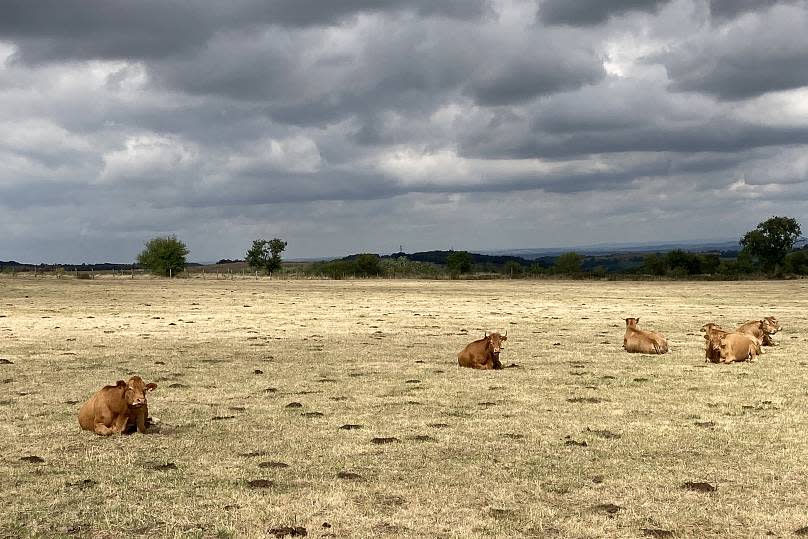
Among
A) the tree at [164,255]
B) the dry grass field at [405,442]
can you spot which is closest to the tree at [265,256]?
the tree at [164,255]

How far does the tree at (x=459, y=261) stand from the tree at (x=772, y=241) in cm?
4680

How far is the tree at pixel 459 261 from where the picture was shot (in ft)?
464

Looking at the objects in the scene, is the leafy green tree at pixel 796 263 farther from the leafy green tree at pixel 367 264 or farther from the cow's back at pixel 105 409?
the cow's back at pixel 105 409

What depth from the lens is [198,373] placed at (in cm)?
2162

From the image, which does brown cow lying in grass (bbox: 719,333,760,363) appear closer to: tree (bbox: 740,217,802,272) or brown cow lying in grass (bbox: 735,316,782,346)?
brown cow lying in grass (bbox: 735,316,782,346)

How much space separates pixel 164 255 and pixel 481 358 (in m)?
129

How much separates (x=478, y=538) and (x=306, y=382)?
11.7 m

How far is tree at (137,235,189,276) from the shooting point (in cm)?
14112

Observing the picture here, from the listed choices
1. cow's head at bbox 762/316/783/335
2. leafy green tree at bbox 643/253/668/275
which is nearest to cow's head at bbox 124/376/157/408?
cow's head at bbox 762/316/783/335

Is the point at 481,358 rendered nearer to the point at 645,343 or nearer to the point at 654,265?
the point at 645,343

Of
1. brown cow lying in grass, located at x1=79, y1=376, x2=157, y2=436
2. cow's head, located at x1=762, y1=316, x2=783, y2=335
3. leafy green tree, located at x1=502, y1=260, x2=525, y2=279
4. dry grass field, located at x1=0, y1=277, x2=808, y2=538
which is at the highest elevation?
leafy green tree, located at x1=502, y1=260, x2=525, y2=279

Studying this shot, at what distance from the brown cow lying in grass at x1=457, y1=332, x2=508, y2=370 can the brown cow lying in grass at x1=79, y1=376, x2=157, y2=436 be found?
1051cm

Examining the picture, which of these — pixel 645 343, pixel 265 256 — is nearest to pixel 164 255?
pixel 265 256

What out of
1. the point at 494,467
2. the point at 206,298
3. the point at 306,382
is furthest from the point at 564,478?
the point at 206,298
